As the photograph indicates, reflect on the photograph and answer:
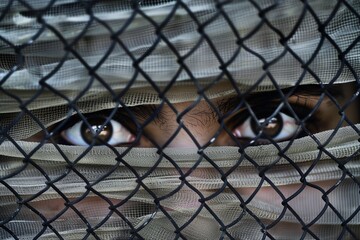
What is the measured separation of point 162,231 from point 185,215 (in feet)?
0.17

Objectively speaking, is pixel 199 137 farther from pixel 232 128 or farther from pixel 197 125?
pixel 232 128

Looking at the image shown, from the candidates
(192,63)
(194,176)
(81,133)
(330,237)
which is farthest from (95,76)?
(330,237)

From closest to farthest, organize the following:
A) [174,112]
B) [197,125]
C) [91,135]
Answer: [174,112] → [197,125] → [91,135]

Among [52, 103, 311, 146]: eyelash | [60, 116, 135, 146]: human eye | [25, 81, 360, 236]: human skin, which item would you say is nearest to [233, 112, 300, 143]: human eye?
[52, 103, 311, 146]: eyelash

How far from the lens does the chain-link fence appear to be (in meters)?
0.96

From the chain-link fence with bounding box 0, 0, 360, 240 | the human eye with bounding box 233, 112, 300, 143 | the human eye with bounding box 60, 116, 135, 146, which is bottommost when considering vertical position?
the chain-link fence with bounding box 0, 0, 360, 240

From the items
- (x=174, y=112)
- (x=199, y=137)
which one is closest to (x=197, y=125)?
(x=199, y=137)

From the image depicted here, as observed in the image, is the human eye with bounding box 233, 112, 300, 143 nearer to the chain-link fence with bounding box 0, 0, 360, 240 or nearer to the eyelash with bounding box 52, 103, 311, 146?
the eyelash with bounding box 52, 103, 311, 146

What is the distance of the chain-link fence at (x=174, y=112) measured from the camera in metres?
0.96

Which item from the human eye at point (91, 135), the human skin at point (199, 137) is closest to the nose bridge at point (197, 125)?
the human skin at point (199, 137)

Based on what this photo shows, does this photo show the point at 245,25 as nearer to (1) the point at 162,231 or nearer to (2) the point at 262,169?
(2) the point at 262,169

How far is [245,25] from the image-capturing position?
979mm

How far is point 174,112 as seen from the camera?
103 cm

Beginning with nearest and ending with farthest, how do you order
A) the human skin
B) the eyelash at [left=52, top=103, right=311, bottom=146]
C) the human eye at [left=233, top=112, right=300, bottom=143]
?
1. the human skin
2. the eyelash at [left=52, top=103, right=311, bottom=146]
3. the human eye at [left=233, top=112, right=300, bottom=143]
